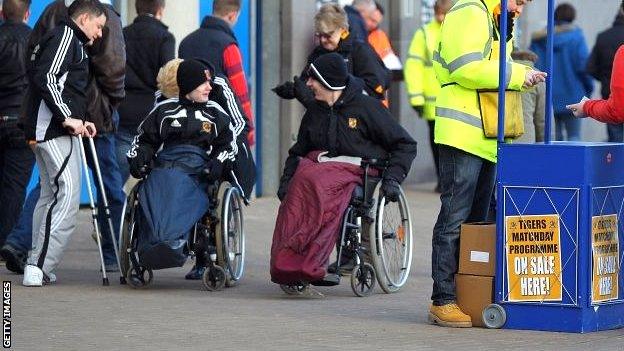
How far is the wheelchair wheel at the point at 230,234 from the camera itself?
34.6 ft

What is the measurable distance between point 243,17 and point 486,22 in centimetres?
759

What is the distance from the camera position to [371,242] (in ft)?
33.6

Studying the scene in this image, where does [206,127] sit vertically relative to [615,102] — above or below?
below

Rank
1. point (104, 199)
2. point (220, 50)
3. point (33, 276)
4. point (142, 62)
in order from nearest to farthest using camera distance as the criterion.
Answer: point (33, 276), point (104, 199), point (220, 50), point (142, 62)

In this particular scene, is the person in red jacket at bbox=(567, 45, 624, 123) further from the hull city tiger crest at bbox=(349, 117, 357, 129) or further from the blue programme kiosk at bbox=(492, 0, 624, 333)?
the hull city tiger crest at bbox=(349, 117, 357, 129)

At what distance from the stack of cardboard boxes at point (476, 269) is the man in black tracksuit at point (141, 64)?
13.0 feet

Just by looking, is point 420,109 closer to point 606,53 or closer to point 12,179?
point 606,53

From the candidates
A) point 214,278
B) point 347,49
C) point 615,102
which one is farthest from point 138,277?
point 615,102

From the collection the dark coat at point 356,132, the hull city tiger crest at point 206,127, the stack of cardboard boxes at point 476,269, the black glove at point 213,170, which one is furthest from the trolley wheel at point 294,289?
the stack of cardboard boxes at point 476,269

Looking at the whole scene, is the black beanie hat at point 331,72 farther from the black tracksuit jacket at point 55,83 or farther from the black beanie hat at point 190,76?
the black tracksuit jacket at point 55,83

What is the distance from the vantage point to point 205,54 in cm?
1234

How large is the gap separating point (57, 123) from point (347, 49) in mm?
2356

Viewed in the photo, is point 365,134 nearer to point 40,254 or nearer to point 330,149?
point 330,149

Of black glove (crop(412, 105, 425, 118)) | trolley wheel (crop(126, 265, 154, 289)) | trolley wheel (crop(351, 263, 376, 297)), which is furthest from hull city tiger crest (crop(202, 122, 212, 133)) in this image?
black glove (crop(412, 105, 425, 118))
